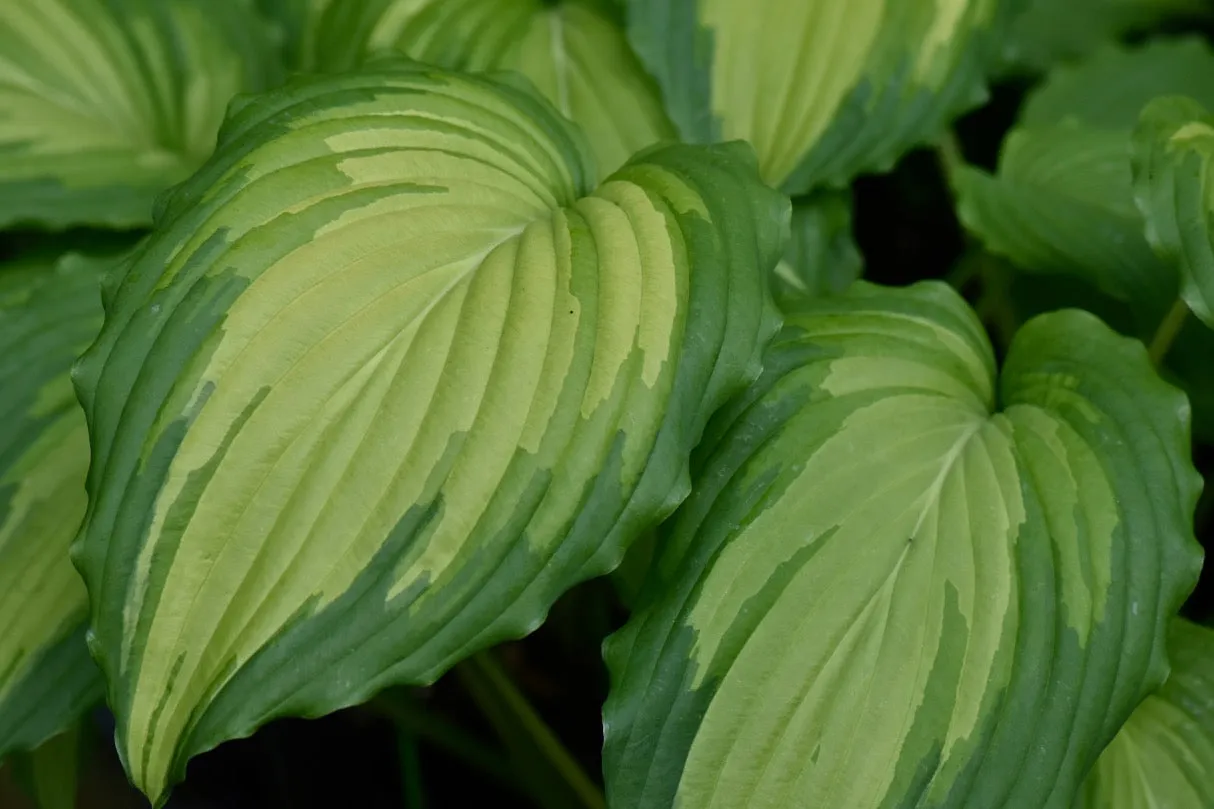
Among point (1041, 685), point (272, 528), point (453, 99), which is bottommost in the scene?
point (1041, 685)

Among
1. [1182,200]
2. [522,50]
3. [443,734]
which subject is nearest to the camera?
[1182,200]

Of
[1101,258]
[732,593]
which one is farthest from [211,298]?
[1101,258]

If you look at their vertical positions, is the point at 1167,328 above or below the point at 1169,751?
above

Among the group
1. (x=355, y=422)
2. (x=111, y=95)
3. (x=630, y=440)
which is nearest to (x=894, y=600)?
(x=630, y=440)

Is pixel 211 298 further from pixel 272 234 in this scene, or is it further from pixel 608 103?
pixel 608 103

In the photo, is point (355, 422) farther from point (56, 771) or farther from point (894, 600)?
point (56, 771)

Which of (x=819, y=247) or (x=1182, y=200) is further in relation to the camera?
(x=819, y=247)
